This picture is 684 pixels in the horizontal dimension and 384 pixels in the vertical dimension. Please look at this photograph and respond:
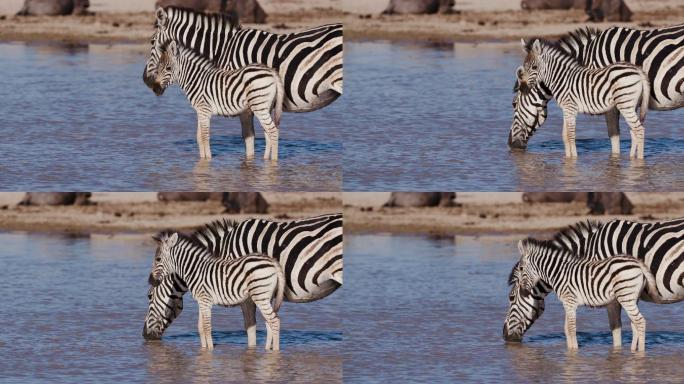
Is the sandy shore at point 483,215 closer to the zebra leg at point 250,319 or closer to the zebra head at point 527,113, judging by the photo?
the zebra head at point 527,113

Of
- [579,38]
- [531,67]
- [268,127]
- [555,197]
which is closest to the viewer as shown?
[268,127]

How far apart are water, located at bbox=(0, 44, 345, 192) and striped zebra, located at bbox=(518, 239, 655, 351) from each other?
2443 millimetres

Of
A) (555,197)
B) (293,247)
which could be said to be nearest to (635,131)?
(293,247)

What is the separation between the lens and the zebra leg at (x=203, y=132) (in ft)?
65.0

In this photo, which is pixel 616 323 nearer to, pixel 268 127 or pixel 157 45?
pixel 268 127

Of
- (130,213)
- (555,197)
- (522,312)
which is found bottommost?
(130,213)

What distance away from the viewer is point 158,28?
67.7 feet

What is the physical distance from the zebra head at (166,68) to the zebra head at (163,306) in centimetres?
212

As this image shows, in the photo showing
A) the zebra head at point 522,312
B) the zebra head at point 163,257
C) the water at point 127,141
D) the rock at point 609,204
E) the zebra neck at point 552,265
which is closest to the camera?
the zebra neck at point 552,265

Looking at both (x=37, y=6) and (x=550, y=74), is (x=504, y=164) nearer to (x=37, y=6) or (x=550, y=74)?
(x=550, y=74)

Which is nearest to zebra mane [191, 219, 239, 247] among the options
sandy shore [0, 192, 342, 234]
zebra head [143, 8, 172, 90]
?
zebra head [143, 8, 172, 90]

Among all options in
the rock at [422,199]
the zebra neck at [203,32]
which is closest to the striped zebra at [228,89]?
the zebra neck at [203,32]

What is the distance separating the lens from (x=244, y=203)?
27.7 metres

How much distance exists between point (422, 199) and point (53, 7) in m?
8.70
